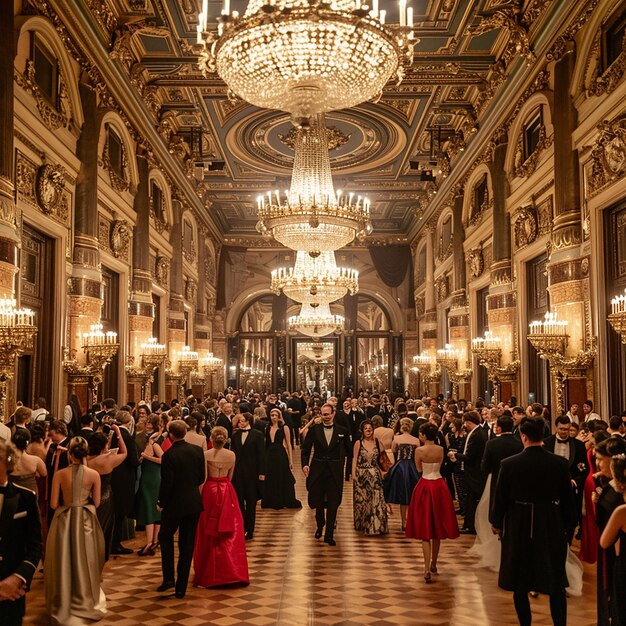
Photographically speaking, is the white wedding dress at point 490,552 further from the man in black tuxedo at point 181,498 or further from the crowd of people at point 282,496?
the man in black tuxedo at point 181,498

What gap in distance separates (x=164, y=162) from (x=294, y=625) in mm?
14286

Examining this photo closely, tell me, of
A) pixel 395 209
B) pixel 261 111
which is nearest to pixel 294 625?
pixel 261 111

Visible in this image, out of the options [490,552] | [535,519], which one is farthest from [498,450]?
[535,519]

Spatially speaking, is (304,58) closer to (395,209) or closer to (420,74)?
(420,74)

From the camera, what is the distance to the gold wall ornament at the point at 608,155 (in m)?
9.08

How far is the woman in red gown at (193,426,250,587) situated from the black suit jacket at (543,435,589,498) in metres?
3.11

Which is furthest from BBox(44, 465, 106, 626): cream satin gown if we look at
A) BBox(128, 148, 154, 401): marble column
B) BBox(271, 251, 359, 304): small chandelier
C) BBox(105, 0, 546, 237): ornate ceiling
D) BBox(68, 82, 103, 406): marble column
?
BBox(128, 148, 154, 401): marble column

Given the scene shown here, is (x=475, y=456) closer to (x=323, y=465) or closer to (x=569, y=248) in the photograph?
(x=323, y=465)

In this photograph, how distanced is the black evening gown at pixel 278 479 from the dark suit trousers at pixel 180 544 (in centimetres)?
388

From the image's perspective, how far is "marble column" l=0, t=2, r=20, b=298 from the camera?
27.3 ft

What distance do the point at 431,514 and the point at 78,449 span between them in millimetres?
3169

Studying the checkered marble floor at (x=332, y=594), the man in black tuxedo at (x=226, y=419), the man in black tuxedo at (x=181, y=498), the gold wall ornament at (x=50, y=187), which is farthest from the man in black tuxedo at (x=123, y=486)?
the gold wall ornament at (x=50, y=187)

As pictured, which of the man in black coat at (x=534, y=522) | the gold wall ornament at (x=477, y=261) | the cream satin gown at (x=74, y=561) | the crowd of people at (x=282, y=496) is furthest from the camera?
the gold wall ornament at (x=477, y=261)

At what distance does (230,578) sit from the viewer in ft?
19.9
